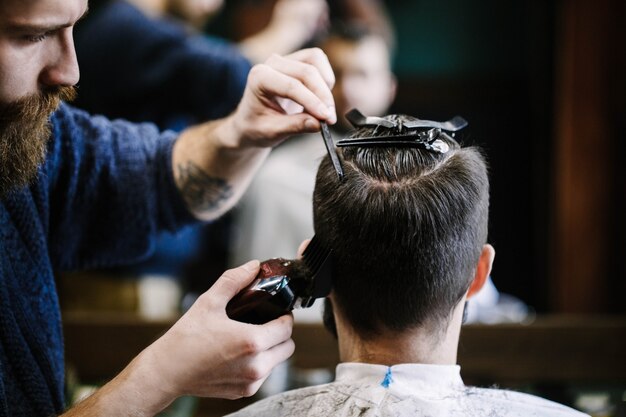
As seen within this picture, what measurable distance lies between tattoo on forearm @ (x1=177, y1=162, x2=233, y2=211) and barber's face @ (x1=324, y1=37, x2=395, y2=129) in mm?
1735

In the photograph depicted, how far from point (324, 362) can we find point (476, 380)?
2.10 feet

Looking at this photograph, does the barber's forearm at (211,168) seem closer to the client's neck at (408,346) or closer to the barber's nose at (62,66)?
the barber's nose at (62,66)

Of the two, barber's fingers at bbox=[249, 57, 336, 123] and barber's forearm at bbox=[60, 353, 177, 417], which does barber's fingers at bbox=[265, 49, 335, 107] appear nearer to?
barber's fingers at bbox=[249, 57, 336, 123]

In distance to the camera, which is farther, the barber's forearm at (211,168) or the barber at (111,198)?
the barber's forearm at (211,168)

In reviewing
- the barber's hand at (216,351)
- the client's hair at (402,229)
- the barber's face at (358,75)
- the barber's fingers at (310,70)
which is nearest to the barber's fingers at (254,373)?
the barber's hand at (216,351)

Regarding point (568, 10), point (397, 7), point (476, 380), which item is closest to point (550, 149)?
point (568, 10)

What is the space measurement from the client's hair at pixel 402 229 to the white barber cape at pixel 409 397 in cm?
8

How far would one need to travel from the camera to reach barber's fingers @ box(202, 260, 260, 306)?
3.58 feet

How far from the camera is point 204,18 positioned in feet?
12.5

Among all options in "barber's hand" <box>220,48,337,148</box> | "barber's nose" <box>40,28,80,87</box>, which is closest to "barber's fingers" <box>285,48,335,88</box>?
"barber's hand" <box>220,48,337,148</box>

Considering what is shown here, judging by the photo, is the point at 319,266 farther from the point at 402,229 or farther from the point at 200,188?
the point at 200,188

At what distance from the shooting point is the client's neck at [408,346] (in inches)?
50.1

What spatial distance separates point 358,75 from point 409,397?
2.44 meters

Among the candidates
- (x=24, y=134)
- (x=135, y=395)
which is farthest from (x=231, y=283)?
(x=24, y=134)
